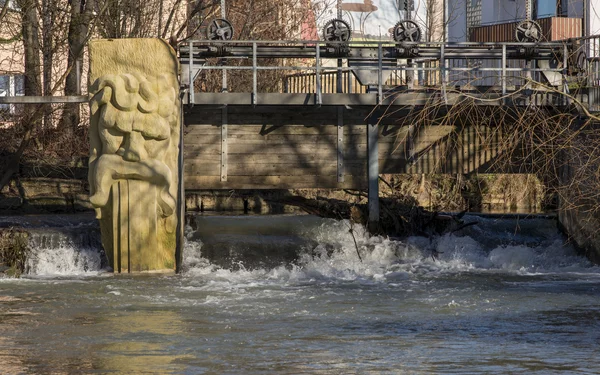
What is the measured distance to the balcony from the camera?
125 feet


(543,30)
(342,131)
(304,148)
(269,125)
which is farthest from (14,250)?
(543,30)

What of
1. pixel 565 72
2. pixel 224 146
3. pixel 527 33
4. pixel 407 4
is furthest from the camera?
pixel 407 4

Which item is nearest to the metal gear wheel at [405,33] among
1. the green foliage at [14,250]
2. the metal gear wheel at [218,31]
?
the metal gear wheel at [218,31]

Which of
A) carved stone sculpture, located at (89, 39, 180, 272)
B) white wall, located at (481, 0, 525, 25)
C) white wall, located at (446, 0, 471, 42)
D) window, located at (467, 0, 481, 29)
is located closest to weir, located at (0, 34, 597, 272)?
carved stone sculpture, located at (89, 39, 180, 272)

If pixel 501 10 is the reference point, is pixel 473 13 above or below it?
above

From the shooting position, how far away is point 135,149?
19.2 metres

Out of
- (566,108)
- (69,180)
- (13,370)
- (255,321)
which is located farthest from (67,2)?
(13,370)

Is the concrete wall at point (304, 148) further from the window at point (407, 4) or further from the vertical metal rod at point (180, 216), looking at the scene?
the window at point (407, 4)

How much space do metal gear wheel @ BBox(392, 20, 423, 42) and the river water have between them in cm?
430

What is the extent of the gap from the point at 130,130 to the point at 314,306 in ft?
17.1

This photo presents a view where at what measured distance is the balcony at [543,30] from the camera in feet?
125

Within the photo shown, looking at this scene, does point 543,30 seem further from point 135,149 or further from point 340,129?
point 135,149

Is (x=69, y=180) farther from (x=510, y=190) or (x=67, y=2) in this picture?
(x=510, y=190)

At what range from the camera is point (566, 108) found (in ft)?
68.8
